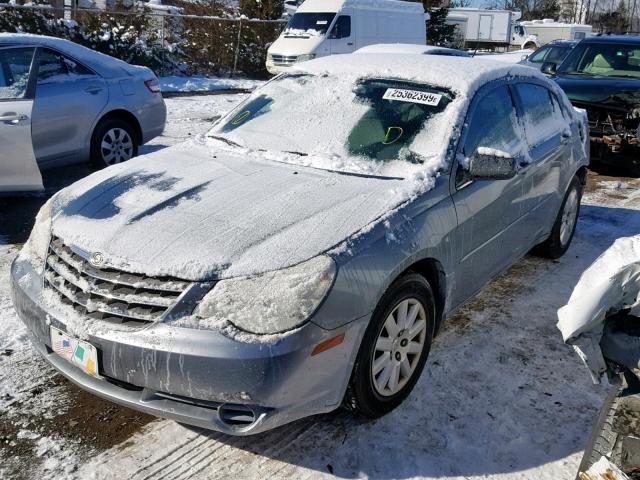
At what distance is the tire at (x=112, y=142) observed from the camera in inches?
276

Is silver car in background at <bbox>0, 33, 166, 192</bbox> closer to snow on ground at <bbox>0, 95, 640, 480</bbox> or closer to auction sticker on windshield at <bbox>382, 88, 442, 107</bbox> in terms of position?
snow on ground at <bbox>0, 95, 640, 480</bbox>

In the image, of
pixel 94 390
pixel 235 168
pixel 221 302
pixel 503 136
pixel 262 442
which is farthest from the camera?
pixel 503 136

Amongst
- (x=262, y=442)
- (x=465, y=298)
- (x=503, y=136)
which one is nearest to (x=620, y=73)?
(x=503, y=136)

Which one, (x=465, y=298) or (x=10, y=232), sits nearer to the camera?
(x=465, y=298)

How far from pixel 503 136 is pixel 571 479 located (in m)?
2.08

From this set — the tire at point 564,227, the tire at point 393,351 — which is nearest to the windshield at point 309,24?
the tire at point 564,227

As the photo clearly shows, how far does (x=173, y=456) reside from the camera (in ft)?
9.52

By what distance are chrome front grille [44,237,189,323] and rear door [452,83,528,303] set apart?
5.37 ft

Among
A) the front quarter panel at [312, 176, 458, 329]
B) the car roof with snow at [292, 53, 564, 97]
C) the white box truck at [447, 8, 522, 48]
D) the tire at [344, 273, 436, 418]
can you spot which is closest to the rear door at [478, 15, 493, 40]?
the white box truck at [447, 8, 522, 48]

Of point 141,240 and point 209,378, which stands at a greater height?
point 141,240

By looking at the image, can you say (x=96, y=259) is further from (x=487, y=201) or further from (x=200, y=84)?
(x=200, y=84)

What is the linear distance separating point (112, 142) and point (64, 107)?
0.73 metres

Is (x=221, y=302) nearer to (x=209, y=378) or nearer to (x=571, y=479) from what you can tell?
(x=209, y=378)

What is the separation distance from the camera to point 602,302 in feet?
7.30
